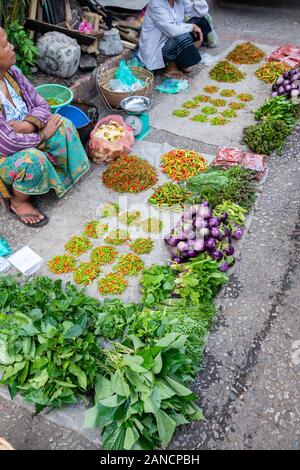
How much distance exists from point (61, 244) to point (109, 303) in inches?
34.9

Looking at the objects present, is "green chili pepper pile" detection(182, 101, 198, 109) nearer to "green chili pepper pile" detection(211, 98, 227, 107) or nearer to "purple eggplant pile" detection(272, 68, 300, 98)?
"green chili pepper pile" detection(211, 98, 227, 107)

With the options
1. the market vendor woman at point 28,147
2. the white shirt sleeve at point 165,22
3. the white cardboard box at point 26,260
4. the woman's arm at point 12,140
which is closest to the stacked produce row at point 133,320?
the white cardboard box at point 26,260

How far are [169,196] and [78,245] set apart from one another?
1005mm

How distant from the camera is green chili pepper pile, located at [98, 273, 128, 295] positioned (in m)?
3.04

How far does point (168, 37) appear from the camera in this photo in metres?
5.41

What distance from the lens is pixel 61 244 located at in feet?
11.4

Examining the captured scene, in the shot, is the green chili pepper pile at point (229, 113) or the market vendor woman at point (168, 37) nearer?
the green chili pepper pile at point (229, 113)

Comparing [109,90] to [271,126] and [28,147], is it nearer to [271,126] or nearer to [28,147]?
[28,147]

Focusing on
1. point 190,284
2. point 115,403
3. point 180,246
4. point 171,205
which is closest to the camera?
point 115,403

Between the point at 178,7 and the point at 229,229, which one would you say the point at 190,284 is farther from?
the point at 178,7

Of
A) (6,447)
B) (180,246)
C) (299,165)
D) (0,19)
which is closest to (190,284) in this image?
(180,246)

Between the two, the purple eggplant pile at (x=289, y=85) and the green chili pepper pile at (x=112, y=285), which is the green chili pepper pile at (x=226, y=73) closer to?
the purple eggplant pile at (x=289, y=85)

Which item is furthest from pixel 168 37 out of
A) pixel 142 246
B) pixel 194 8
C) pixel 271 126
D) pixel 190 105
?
pixel 142 246

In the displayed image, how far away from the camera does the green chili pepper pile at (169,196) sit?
3.76m
